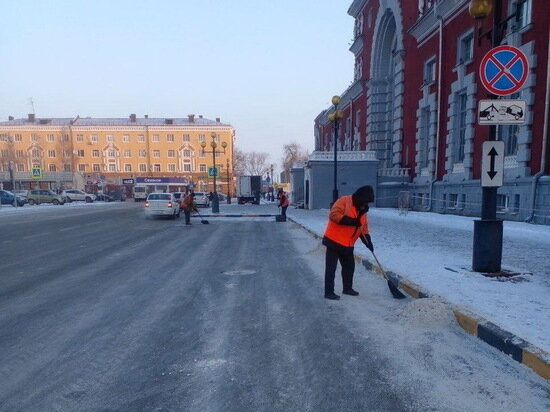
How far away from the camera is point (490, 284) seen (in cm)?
510

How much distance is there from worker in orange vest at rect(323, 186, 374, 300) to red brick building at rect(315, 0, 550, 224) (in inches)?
163

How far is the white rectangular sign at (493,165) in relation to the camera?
571cm

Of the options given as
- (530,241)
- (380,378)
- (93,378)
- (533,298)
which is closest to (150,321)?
(93,378)

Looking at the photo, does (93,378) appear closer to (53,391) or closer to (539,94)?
(53,391)

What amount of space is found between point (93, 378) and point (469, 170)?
18.3 m

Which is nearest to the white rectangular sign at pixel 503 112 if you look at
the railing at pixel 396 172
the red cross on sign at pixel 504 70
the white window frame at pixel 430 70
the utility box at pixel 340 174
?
the red cross on sign at pixel 504 70

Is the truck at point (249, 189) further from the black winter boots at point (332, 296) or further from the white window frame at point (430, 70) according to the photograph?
the black winter boots at point (332, 296)

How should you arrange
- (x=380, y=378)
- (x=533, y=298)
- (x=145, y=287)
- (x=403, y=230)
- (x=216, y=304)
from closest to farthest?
(x=380, y=378)
(x=533, y=298)
(x=216, y=304)
(x=145, y=287)
(x=403, y=230)

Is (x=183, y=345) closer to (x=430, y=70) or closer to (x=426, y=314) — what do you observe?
(x=426, y=314)

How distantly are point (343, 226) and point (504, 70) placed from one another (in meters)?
3.71

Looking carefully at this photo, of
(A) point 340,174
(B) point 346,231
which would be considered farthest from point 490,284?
(A) point 340,174

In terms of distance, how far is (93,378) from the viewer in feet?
9.33

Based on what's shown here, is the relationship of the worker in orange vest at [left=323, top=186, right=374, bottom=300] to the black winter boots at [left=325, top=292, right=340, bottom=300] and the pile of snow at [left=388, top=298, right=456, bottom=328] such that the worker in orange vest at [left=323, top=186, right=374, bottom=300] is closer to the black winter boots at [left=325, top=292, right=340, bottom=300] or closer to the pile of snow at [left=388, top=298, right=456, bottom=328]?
the black winter boots at [left=325, top=292, right=340, bottom=300]

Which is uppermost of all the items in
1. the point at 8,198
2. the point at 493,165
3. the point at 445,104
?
the point at 445,104
